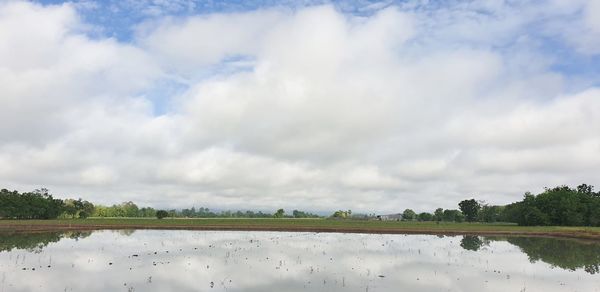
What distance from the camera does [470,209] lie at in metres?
158

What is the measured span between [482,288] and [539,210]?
316 feet

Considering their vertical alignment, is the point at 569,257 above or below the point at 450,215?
below

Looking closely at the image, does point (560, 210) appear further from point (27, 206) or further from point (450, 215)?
point (27, 206)

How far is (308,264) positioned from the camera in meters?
33.6

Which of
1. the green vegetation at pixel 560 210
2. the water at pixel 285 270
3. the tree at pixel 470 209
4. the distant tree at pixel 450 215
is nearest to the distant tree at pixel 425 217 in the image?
the distant tree at pixel 450 215

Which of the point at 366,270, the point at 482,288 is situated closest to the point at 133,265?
the point at 366,270

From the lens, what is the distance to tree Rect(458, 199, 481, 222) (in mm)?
157625

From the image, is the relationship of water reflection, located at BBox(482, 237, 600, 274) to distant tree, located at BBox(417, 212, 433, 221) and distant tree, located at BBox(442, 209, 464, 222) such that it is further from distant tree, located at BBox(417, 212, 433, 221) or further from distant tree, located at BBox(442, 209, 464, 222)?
distant tree, located at BBox(417, 212, 433, 221)

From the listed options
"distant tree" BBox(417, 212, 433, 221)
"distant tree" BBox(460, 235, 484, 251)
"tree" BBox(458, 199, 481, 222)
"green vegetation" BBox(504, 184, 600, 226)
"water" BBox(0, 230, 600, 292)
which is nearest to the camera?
"water" BBox(0, 230, 600, 292)

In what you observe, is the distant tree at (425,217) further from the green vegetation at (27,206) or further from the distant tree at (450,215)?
the green vegetation at (27,206)


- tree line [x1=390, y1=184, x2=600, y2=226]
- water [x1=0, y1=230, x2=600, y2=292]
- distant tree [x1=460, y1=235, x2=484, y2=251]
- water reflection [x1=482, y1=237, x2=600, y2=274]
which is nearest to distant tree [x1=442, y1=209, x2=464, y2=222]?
tree line [x1=390, y1=184, x2=600, y2=226]

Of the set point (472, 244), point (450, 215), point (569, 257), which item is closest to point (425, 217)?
point (450, 215)

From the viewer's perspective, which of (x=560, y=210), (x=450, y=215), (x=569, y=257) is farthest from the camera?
(x=450, y=215)

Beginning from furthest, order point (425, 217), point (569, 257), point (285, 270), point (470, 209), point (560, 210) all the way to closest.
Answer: point (425, 217), point (470, 209), point (560, 210), point (569, 257), point (285, 270)
